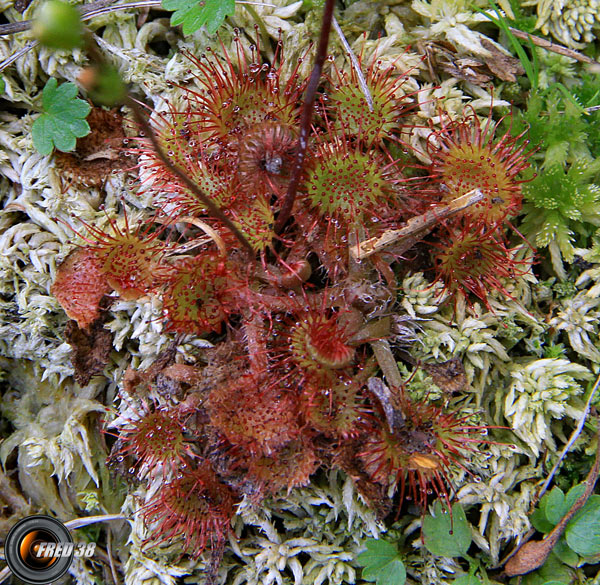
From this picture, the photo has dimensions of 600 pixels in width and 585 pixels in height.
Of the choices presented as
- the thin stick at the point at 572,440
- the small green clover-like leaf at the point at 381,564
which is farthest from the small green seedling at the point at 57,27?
the thin stick at the point at 572,440

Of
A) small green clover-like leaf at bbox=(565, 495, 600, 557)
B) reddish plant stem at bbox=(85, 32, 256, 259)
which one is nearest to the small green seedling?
reddish plant stem at bbox=(85, 32, 256, 259)

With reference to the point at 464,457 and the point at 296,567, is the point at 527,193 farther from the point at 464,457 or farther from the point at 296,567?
the point at 296,567

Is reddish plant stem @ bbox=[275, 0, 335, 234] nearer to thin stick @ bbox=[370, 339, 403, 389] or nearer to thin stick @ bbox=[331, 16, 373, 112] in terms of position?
thin stick @ bbox=[331, 16, 373, 112]

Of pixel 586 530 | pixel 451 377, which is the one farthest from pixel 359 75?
pixel 586 530

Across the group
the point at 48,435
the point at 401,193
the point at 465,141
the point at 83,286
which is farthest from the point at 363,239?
the point at 48,435

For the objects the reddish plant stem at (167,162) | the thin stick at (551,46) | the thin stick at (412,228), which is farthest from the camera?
the thin stick at (551,46)

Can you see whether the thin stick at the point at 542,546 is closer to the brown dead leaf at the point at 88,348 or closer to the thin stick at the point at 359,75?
the thin stick at the point at 359,75
